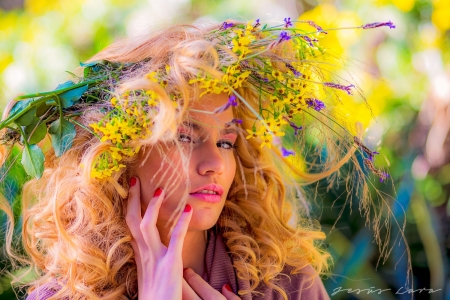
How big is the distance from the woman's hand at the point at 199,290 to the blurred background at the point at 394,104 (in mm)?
1084

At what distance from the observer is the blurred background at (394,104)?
2.64m

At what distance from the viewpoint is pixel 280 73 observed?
4.63ft

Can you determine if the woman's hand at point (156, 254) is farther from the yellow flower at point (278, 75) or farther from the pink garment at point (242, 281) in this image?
the yellow flower at point (278, 75)

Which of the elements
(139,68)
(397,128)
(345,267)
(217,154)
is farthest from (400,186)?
(139,68)

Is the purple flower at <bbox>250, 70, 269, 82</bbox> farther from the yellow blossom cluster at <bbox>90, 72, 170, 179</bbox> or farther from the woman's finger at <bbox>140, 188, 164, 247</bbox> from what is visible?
the woman's finger at <bbox>140, 188, 164, 247</bbox>

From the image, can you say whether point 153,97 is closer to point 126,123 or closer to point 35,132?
point 126,123

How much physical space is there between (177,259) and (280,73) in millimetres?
598

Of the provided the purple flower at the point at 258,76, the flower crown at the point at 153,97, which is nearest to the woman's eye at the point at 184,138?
the flower crown at the point at 153,97

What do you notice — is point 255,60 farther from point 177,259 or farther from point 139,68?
point 177,259

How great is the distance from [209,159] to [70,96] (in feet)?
1.38

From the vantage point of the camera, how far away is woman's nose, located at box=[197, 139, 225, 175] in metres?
1.50

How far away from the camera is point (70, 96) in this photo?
144 cm

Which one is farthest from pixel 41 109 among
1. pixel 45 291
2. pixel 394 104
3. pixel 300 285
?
pixel 394 104

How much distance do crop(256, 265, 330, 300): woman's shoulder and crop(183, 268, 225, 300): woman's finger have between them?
24 centimetres
